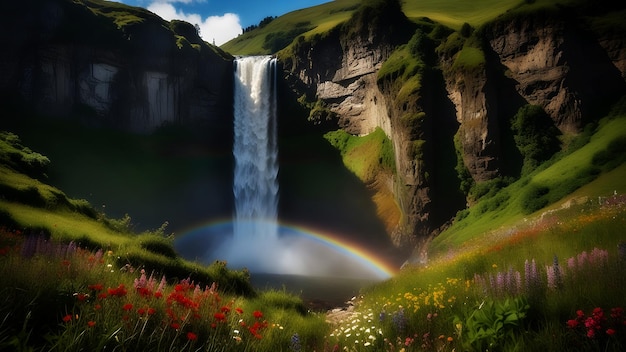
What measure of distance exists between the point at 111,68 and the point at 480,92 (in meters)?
54.6

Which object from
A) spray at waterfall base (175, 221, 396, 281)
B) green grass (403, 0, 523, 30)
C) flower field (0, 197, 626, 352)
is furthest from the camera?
green grass (403, 0, 523, 30)

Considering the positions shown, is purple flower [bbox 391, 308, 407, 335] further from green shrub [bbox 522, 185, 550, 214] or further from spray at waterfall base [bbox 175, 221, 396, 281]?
spray at waterfall base [bbox 175, 221, 396, 281]

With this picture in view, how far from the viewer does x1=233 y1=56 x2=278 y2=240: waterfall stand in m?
59.6

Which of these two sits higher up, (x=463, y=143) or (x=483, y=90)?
(x=483, y=90)

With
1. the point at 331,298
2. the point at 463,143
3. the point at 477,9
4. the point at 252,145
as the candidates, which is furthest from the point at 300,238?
the point at 477,9

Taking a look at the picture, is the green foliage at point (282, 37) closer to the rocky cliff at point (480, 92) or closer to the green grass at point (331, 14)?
the green grass at point (331, 14)

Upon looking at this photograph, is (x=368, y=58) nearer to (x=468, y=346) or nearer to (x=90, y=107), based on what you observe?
(x=90, y=107)

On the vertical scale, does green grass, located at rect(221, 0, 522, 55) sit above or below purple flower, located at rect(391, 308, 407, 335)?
above

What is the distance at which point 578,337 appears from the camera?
451cm

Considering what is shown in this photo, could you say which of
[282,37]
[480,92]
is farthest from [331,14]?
[480,92]

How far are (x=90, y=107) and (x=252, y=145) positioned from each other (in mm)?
25937

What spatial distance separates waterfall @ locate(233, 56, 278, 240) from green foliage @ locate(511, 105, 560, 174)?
32415 mm

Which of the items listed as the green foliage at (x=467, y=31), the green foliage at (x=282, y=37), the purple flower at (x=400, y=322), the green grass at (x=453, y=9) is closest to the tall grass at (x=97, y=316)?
the purple flower at (x=400, y=322)

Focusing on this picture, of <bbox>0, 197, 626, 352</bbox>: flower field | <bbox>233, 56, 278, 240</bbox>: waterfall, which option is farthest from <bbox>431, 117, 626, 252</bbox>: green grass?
<bbox>233, 56, 278, 240</bbox>: waterfall
